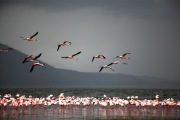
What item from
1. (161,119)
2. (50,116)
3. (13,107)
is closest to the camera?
(161,119)

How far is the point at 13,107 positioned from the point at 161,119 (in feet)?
42.7

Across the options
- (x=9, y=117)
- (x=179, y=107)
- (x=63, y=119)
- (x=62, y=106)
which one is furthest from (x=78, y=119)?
(x=179, y=107)

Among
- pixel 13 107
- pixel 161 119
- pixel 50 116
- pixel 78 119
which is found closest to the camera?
pixel 161 119

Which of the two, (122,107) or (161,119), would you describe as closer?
(161,119)

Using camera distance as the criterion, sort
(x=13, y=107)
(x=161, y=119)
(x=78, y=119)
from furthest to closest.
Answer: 1. (x=13, y=107)
2. (x=78, y=119)
3. (x=161, y=119)

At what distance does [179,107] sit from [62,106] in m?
8.50

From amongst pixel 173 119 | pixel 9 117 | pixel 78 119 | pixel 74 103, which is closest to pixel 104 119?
pixel 78 119

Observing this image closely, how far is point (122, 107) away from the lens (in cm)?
3272

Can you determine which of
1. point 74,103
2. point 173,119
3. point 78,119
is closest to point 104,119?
point 78,119

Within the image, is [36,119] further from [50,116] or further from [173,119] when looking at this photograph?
[173,119]

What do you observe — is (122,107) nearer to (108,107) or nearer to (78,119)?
(108,107)

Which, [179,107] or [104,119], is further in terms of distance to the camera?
[179,107]

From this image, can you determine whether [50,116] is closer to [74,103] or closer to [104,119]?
[104,119]

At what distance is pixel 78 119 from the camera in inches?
945
